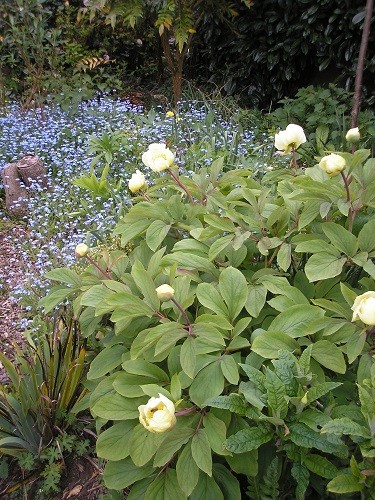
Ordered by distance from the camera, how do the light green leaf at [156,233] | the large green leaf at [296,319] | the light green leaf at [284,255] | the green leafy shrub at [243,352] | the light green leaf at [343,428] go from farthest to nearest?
the light green leaf at [156,233]
the light green leaf at [284,255]
the large green leaf at [296,319]
the green leafy shrub at [243,352]
the light green leaf at [343,428]

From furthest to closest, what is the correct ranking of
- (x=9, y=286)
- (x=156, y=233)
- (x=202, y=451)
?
(x=9, y=286), (x=156, y=233), (x=202, y=451)

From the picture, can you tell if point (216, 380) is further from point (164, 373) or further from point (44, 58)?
point (44, 58)

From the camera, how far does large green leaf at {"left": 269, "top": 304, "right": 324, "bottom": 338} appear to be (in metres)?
1.31

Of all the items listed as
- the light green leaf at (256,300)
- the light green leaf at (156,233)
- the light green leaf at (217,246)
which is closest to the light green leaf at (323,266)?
the light green leaf at (256,300)

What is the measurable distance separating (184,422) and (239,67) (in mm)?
4888

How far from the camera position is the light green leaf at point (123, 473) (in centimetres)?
133

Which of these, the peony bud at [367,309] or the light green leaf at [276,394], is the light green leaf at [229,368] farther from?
the peony bud at [367,309]

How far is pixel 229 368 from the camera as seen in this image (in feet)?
4.17

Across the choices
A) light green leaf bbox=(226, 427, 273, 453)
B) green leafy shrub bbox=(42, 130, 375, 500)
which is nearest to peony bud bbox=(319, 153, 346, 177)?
green leafy shrub bbox=(42, 130, 375, 500)

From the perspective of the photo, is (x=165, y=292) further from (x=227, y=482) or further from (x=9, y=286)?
(x=9, y=286)

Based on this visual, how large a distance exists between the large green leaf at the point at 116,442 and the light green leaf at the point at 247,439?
288 millimetres

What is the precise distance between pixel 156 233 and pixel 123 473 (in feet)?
2.28

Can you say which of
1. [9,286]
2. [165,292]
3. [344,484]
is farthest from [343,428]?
[9,286]

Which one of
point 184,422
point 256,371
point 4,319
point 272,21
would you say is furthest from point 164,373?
point 272,21
